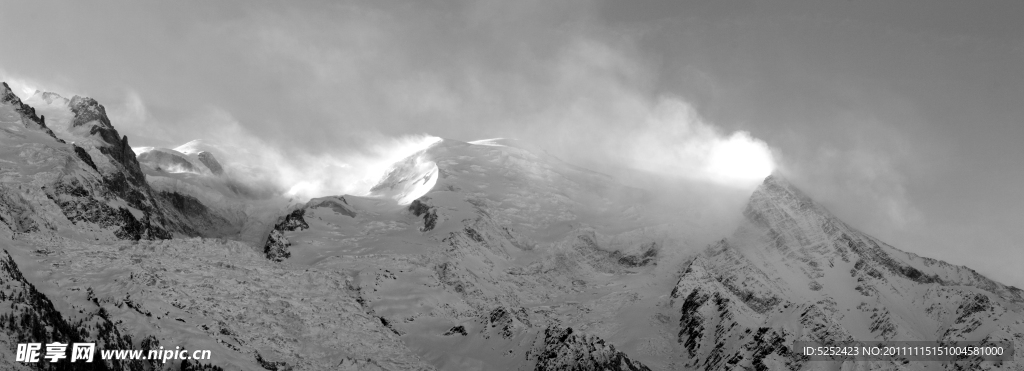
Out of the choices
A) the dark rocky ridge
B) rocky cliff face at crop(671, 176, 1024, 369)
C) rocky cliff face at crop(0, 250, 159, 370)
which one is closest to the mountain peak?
rocky cliff face at crop(0, 250, 159, 370)

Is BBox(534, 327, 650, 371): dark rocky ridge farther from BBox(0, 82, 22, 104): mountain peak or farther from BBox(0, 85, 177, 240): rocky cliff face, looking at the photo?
BBox(0, 82, 22, 104): mountain peak

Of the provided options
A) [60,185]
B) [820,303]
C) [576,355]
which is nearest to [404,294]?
[576,355]

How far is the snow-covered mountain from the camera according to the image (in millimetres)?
89750

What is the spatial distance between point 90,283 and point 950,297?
165m

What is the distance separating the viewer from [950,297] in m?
172

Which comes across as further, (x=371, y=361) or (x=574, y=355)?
(x=574, y=355)

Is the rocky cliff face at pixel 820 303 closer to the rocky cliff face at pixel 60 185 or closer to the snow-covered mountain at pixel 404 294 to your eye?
the snow-covered mountain at pixel 404 294

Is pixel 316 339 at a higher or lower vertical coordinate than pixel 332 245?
lower

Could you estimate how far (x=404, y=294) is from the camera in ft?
494

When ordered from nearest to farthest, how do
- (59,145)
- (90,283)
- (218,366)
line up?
(218,366)
(90,283)
(59,145)

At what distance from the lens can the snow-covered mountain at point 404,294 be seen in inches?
3533

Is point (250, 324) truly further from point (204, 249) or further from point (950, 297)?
point (950, 297)

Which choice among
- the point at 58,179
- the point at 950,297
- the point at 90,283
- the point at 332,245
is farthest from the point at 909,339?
the point at 58,179

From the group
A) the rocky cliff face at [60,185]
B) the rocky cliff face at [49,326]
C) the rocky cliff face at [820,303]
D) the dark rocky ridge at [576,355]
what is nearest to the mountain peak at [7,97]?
the rocky cliff face at [60,185]
